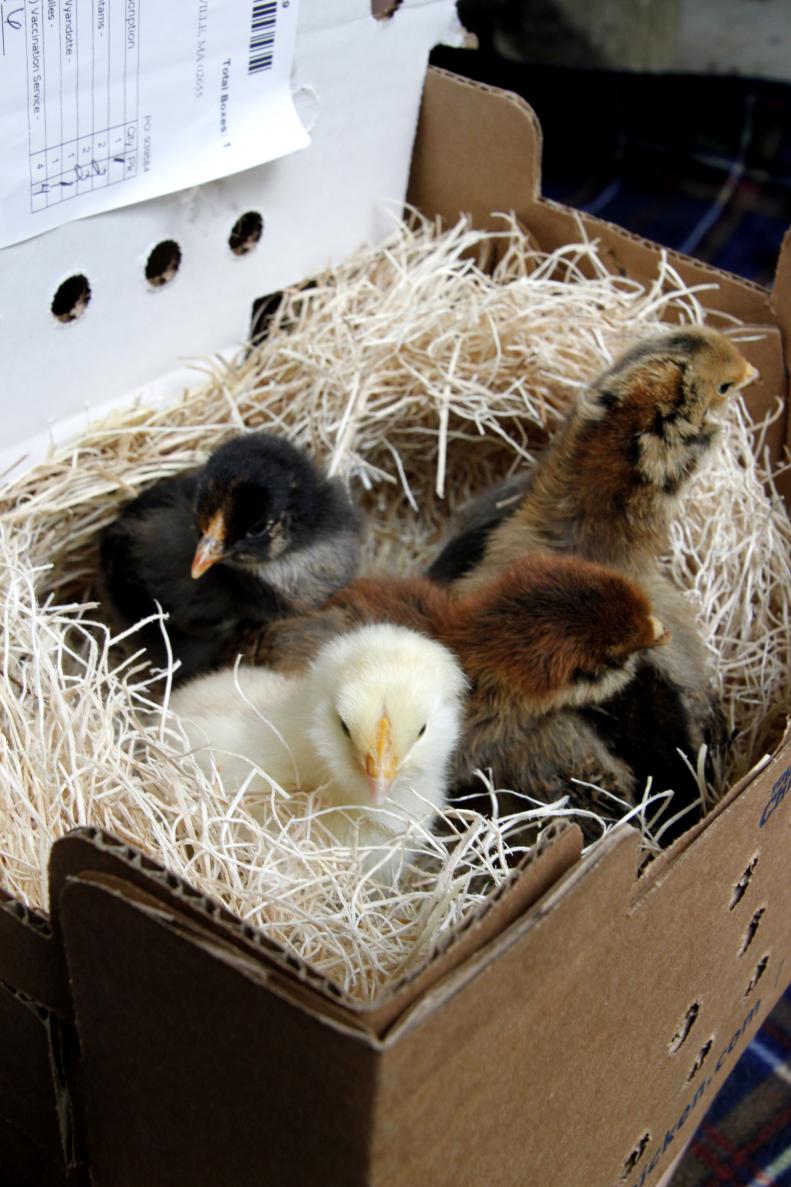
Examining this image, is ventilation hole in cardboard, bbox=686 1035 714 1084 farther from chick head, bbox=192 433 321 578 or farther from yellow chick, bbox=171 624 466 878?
chick head, bbox=192 433 321 578

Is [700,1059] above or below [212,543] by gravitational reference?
below

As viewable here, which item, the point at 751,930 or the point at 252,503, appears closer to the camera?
the point at 751,930

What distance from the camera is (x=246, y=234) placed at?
176 cm

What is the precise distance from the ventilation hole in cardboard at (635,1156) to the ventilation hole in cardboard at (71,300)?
3.59ft

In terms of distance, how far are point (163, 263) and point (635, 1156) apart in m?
1.18

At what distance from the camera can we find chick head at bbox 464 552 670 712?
1226 mm

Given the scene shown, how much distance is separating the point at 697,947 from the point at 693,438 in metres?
0.62

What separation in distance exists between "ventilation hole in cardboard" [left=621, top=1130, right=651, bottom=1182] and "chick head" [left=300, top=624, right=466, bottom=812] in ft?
1.21

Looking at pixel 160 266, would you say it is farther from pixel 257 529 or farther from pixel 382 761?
pixel 382 761

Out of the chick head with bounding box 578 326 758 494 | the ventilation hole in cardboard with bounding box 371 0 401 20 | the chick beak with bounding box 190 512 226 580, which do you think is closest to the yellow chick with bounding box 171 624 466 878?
the chick beak with bounding box 190 512 226 580

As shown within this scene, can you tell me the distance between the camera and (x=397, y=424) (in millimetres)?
1844

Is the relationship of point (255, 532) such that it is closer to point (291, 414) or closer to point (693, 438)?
point (291, 414)

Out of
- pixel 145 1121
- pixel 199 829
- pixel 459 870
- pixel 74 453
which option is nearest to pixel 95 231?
pixel 74 453

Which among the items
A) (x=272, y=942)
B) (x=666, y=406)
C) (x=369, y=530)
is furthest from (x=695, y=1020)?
(x=369, y=530)
